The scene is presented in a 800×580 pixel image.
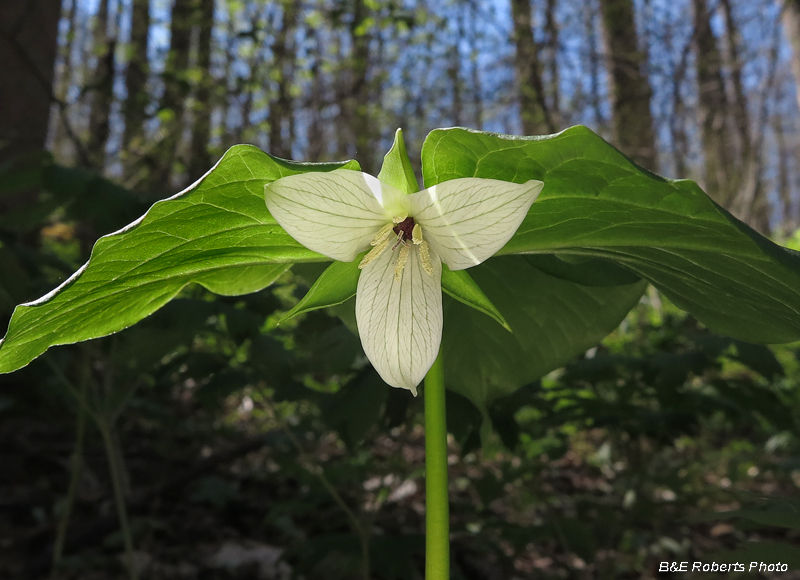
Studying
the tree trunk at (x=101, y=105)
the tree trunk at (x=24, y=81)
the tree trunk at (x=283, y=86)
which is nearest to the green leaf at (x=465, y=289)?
the tree trunk at (x=101, y=105)

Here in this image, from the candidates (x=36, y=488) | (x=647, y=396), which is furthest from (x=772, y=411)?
(x=36, y=488)

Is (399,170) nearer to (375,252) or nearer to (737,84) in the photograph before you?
(375,252)

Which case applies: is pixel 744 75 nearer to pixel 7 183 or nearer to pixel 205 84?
pixel 205 84

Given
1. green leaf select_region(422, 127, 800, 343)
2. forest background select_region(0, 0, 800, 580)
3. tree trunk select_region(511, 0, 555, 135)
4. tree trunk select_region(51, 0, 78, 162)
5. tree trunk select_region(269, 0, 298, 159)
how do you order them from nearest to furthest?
1. green leaf select_region(422, 127, 800, 343)
2. forest background select_region(0, 0, 800, 580)
3. tree trunk select_region(511, 0, 555, 135)
4. tree trunk select_region(269, 0, 298, 159)
5. tree trunk select_region(51, 0, 78, 162)

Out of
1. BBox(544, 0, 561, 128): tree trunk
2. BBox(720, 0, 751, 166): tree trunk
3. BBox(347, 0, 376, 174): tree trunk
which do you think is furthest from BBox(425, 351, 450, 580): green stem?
BBox(720, 0, 751, 166): tree trunk

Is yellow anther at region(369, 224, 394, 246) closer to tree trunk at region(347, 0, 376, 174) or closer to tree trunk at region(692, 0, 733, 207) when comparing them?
tree trunk at region(692, 0, 733, 207)

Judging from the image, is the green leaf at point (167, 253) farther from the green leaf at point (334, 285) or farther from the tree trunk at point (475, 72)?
the tree trunk at point (475, 72)
